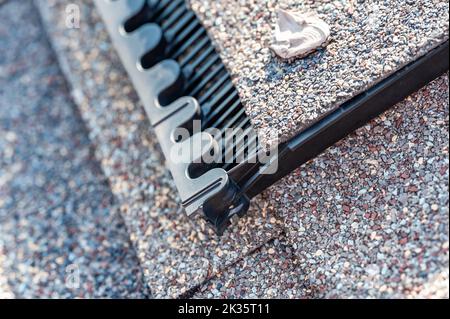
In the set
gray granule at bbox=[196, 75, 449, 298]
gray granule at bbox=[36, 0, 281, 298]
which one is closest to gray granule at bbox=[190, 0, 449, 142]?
gray granule at bbox=[196, 75, 449, 298]

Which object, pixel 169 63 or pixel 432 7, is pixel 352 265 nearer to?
pixel 432 7

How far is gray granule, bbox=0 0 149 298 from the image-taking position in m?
3.27

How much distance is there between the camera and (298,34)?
9.17 ft

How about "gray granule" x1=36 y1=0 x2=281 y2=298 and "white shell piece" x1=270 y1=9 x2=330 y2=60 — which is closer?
"white shell piece" x1=270 y1=9 x2=330 y2=60

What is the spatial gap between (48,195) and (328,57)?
1.81m

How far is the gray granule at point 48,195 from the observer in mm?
3266

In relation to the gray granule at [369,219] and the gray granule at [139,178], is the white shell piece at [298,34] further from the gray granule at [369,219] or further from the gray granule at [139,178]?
the gray granule at [139,178]

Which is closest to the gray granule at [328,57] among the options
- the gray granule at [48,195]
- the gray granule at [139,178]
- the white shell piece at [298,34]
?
the white shell piece at [298,34]

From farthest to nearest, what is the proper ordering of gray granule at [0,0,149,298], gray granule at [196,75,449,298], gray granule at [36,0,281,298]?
gray granule at [0,0,149,298] → gray granule at [36,0,281,298] → gray granule at [196,75,449,298]

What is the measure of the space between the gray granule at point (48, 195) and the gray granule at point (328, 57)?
3.61 feet

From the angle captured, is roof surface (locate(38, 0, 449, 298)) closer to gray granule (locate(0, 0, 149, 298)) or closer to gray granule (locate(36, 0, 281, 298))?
gray granule (locate(36, 0, 281, 298))

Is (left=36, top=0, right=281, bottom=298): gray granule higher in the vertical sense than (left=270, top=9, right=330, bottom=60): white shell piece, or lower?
lower

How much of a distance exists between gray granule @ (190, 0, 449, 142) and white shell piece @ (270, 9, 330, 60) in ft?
0.12

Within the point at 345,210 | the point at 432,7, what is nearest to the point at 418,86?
the point at 432,7
